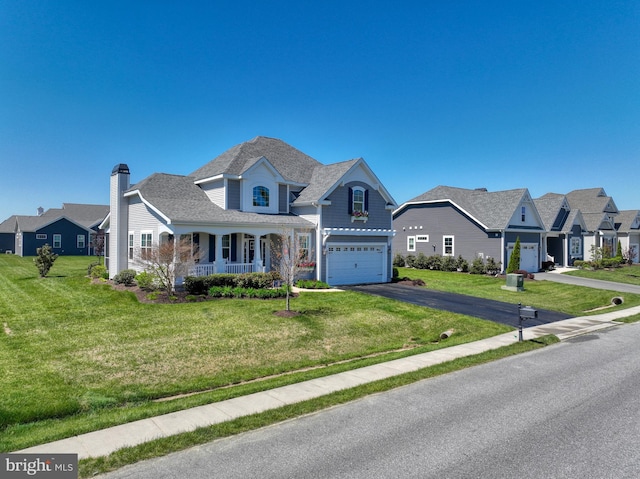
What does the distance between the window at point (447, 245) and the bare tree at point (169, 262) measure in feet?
81.9

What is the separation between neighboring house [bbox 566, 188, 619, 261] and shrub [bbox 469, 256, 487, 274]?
17.2 metres

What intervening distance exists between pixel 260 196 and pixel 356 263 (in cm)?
712

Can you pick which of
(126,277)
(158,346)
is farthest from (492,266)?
(158,346)

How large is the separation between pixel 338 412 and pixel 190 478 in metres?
3.02

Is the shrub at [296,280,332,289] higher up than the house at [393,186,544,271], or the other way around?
the house at [393,186,544,271]

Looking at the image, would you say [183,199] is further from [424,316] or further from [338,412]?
[338,412]

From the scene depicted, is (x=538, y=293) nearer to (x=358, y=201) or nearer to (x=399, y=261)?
(x=358, y=201)

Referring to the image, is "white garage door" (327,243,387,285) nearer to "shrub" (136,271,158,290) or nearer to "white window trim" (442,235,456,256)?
"shrub" (136,271,158,290)

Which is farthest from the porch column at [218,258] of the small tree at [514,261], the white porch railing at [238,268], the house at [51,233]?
the house at [51,233]

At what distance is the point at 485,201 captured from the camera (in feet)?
123

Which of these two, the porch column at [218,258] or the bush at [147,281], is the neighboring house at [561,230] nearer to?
the porch column at [218,258]

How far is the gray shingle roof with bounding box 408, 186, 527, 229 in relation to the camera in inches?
1358

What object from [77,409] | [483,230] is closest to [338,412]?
[77,409]

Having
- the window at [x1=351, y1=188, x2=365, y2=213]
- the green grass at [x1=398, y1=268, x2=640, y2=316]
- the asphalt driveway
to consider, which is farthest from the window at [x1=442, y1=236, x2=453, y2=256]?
the window at [x1=351, y1=188, x2=365, y2=213]
